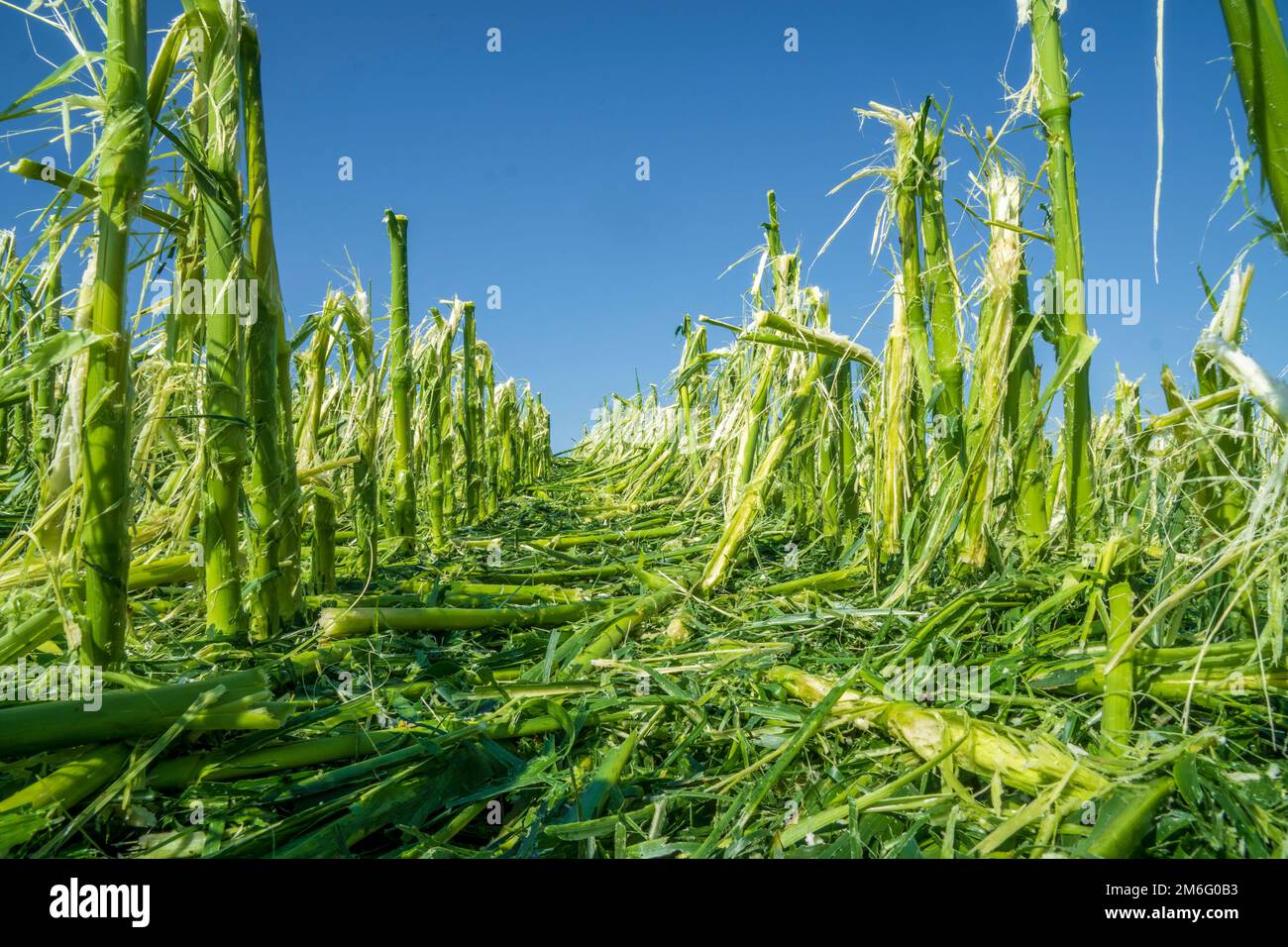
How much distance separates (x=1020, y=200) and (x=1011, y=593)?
155 cm

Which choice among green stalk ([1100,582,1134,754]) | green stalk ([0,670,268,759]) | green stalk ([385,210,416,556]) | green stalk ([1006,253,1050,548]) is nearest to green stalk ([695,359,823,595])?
green stalk ([1006,253,1050,548])

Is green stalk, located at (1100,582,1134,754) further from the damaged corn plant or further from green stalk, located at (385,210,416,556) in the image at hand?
green stalk, located at (385,210,416,556)

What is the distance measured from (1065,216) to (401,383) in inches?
168

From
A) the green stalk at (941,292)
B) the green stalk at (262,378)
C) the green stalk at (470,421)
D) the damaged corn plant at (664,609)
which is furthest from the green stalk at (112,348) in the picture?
the green stalk at (470,421)

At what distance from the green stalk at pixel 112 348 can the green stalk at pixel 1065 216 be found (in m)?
2.81

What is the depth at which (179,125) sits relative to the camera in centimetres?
236

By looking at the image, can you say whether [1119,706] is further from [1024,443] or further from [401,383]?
[401,383]

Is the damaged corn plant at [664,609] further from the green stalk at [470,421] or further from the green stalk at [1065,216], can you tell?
the green stalk at [470,421]

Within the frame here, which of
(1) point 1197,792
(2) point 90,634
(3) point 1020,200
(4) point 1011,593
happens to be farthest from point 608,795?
(3) point 1020,200

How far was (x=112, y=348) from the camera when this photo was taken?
1.88 meters

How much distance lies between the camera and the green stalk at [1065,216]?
2.77 m

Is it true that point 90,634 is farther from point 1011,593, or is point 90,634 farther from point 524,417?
point 524,417

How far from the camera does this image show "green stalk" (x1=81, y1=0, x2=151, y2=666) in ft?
6.15

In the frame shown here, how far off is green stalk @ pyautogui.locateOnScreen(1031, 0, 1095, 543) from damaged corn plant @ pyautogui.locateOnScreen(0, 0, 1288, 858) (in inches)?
0.5
